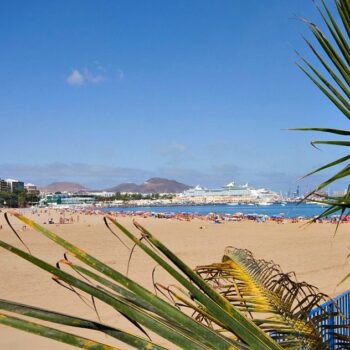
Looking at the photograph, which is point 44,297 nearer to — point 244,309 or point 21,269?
point 21,269

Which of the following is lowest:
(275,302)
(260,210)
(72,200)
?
(260,210)

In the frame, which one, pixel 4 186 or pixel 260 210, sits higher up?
pixel 4 186

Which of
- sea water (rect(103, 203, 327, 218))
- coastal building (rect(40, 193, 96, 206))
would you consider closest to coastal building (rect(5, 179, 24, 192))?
coastal building (rect(40, 193, 96, 206))

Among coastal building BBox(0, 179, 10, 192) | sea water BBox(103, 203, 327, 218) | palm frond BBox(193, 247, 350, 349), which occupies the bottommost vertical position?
sea water BBox(103, 203, 327, 218)

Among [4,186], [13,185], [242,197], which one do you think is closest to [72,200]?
[13,185]

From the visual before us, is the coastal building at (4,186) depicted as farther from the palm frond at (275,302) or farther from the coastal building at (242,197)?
the palm frond at (275,302)

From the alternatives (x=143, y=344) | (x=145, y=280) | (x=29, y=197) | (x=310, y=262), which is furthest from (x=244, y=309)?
(x=29, y=197)

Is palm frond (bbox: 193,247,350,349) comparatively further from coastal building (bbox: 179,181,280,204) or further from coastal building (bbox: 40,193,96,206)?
coastal building (bbox: 179,181,280,204)

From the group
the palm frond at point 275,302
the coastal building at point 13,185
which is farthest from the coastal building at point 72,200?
the palm frond at point 275,302

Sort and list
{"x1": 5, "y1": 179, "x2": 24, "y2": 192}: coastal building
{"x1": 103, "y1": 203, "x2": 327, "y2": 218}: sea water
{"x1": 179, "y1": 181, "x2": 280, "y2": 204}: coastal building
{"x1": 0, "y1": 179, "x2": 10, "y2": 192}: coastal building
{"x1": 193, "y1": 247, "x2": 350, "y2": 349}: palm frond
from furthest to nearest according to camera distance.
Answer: {"x1": 179, "y1": 181, "x2": 280, "y2": 204}: coastal building → {"x1": 5, "y1": 179, "x2": 24, "y2": 192}: coastal building → {"x1": 0, "y1": 179, "x2": 10, "y2": 192}: coastal building → {"x1": 103, "y1": 203, "x2": 327, "y2": 218}: sea water → {"x1": 193, "y1": 247, "x2": 350, "y2": 349}: palm frond

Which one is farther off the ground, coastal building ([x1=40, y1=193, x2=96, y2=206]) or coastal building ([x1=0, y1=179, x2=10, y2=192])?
coastal building ([x1=0, y1=179, x2=10, y2=192])

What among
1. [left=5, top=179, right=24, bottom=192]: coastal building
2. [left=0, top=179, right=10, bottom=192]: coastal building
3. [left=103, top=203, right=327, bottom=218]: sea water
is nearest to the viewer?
[left=103, top=203, right=327, bottom=218]: sea water

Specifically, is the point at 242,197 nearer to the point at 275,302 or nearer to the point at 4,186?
the point at 4,186

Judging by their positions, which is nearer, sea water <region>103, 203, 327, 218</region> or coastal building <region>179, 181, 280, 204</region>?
sea water <region>103, 203, 327, 218</region>
